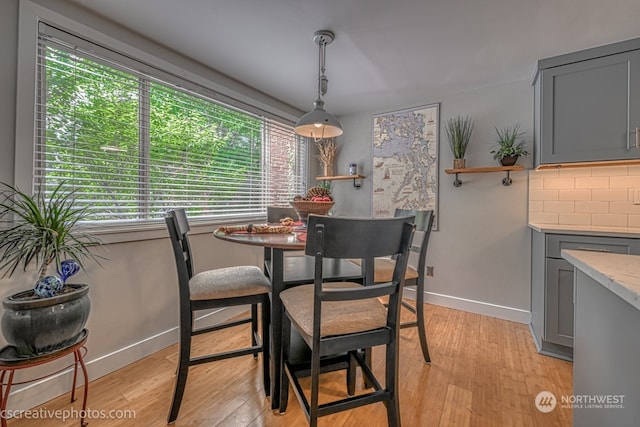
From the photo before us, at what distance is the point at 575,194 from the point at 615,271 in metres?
2.26

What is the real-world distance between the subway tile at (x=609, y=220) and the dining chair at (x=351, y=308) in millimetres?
2302

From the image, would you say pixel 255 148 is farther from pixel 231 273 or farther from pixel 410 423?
pixel 410 423

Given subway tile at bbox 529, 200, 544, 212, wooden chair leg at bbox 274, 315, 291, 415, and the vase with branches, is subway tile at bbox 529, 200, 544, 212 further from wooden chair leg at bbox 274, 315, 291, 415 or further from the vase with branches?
wooden chair leg at bbox 274, 315, 291, 415

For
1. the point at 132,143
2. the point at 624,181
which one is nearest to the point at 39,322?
the point at 132,143

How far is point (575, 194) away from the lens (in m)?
2.43

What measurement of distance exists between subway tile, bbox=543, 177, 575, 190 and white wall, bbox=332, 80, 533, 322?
17 centimetres

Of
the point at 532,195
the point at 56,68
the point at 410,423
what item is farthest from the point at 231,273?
the point at 532,195

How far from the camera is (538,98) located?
2.39 metres

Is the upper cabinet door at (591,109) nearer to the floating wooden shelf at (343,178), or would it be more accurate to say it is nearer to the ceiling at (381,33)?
the ceiling at (381,33)

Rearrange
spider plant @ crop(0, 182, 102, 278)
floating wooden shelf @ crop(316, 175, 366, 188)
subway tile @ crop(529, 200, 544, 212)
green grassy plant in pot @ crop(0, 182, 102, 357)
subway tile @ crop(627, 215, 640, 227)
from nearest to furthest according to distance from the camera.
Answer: green grassy plant in pot @ crop(0, 182, 102, 357) < spider plant @ crop(0, 182, 102, 278) < subway tile @ crop(627, 215, 640, 227) < subway tile @ crop(529, 200, 544, 212) < floating wooden shelf @ crop(316, 175, 366, 188)

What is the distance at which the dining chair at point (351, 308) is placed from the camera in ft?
3.39

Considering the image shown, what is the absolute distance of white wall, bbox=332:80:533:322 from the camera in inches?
104

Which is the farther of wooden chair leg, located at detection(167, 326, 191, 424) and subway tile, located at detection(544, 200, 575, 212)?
subway tile, located at detection(544, 200, 575, 212)

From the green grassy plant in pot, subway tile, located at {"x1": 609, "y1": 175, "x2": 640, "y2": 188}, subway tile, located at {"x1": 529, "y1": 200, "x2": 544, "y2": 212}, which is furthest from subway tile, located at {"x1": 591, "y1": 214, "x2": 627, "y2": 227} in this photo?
the green grassy plant in pot
